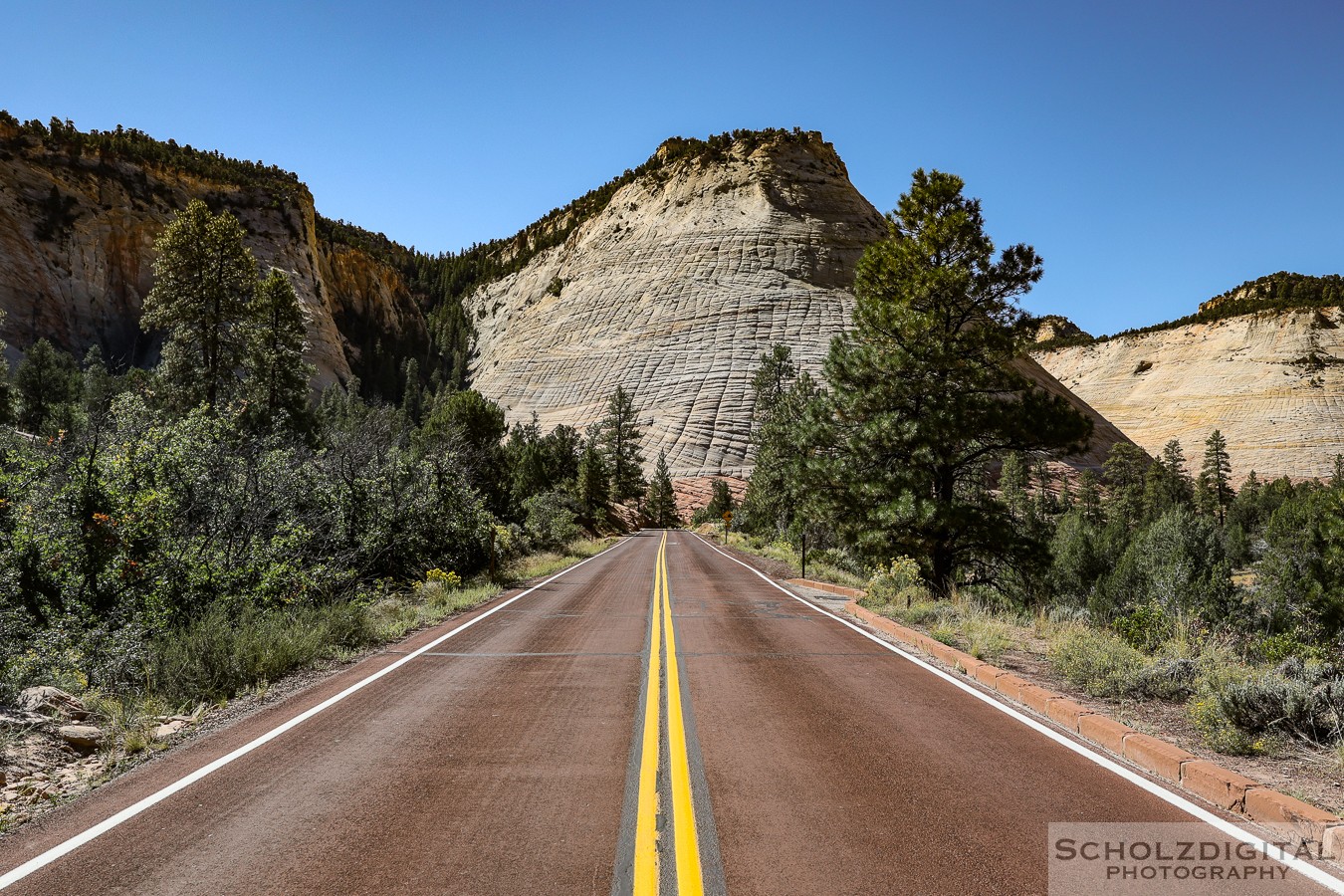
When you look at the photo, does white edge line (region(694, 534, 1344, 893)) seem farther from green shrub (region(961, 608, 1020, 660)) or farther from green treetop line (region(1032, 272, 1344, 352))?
green treetop line (region(1032, 272, 1344, 352))

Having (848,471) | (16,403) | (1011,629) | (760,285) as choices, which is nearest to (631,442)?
(760,285)

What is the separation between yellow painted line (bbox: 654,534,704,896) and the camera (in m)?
3.28

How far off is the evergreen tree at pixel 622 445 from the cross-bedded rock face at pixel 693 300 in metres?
1.73

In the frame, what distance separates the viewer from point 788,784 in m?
4.52

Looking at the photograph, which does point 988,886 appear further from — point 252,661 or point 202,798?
point 252,661

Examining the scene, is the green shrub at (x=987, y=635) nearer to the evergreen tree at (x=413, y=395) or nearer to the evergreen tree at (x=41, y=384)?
the evergreen tree at (x=41, y=384)

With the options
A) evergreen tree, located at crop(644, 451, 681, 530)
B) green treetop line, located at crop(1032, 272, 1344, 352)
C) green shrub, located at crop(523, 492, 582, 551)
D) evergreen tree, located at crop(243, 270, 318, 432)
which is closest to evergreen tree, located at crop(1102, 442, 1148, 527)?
green treetop line, located at crop(1032, 272, 1344, 352)

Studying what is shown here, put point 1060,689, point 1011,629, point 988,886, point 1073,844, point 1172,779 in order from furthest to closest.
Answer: point 1011,629
point 1060,689
point 1172,779
point 1073,844
point 988,886

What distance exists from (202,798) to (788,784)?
3.74 m

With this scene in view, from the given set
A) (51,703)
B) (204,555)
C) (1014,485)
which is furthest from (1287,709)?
(1014,485)

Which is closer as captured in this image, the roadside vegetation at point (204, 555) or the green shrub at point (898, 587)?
the roadside vegetation at point (204, 555)

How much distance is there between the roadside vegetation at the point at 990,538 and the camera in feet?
21.3

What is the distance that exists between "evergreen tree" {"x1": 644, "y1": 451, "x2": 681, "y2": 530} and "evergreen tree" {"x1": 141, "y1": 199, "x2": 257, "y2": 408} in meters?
44.3

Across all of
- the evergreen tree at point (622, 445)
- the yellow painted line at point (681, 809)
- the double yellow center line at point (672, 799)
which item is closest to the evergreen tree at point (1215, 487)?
the evergreen tree at point (622, 445)
